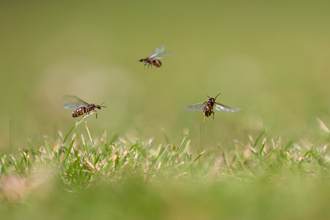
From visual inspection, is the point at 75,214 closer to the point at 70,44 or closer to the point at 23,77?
the point at 23,77

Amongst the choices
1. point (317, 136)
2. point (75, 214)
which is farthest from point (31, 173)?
point (317, 136)

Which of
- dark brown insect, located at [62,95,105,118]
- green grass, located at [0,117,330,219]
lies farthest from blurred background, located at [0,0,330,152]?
green grass, located at [0,117,330,219]

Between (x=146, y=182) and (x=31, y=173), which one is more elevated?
(x=146, y=182)

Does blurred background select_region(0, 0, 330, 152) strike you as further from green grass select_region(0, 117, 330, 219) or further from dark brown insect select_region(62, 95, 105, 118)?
green grass select_region(0, 117, 330, 219)

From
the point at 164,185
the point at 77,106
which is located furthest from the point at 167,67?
the point at 164,185

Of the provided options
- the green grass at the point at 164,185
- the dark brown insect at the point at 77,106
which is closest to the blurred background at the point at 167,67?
the dark brown insect at the point at 77,106

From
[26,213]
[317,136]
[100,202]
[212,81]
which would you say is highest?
[212,81]
